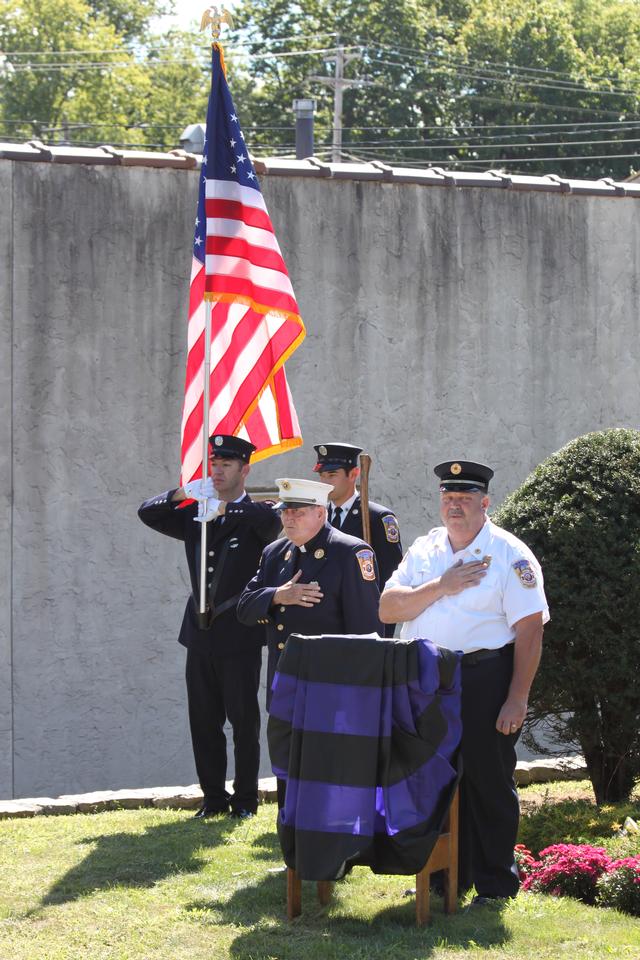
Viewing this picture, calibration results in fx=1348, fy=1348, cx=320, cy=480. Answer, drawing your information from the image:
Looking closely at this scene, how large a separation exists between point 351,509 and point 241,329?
5.04ft

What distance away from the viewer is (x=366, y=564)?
243 inches

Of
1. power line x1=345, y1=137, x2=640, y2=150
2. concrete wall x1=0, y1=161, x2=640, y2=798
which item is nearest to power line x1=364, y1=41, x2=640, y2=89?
power line x1=345, y1=137, x2=640, y2=150

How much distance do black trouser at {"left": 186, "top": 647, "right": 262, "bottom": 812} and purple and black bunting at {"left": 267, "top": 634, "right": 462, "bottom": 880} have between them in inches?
86.3

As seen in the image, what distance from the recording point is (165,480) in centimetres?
985

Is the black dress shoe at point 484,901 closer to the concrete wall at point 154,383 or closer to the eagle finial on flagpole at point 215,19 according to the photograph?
the concrete wall at point 154,383

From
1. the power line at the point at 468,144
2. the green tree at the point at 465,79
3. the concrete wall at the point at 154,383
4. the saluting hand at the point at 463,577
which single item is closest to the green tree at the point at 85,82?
the green tree at the point at 465,79

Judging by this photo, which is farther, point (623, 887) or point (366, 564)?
point (366, 564)

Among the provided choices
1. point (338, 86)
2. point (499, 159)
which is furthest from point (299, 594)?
point (499, 159)

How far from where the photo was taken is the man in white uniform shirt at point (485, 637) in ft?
17.7

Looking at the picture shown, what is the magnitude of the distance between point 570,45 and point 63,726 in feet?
112

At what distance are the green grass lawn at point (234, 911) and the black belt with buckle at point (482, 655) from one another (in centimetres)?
97

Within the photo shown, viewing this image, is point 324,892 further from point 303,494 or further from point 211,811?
point 211,811

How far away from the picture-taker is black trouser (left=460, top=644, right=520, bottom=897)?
5.46 meters

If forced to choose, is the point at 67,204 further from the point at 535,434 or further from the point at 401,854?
the point at 401,854
